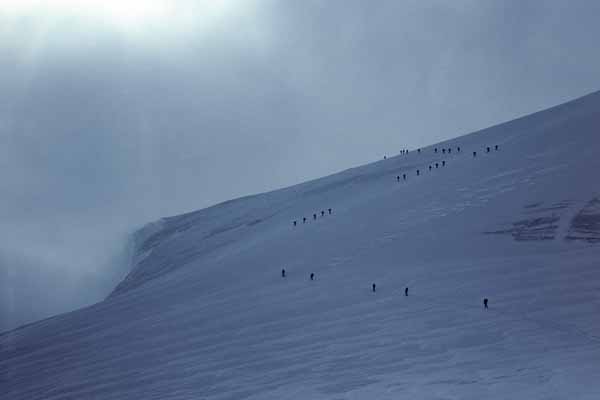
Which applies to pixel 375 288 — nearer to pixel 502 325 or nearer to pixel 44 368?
pixel 502 325

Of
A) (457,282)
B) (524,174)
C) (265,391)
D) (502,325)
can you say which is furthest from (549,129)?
(265,391)

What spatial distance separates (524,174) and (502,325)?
19.1m

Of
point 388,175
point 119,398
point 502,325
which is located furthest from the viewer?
point 388,175

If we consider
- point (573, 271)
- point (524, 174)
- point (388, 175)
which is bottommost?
point (573, 271)

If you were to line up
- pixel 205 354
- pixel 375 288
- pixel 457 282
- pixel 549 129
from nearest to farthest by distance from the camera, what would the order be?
pixel 205 354 < pixel 457 282 < pixel 375 288 < pixel 549 129

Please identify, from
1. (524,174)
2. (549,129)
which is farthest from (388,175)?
(524,174)

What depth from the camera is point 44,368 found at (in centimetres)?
2389

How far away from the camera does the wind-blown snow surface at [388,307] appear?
14.2 m

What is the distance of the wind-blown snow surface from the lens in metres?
14.2

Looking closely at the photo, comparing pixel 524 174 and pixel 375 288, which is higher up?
pixel 524 174

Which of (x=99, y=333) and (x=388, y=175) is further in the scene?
(x=388, y=175)

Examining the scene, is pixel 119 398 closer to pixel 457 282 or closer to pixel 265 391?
pixel 265 391

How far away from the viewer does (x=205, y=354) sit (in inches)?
763

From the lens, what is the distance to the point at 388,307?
20.3 m
